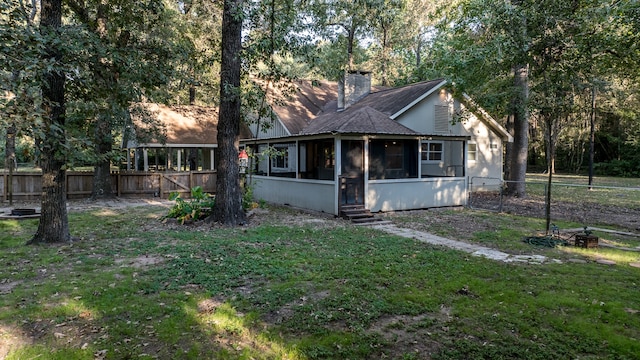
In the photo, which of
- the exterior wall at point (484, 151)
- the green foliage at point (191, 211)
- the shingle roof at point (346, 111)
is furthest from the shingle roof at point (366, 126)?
the exterior wall at point (484, 151)

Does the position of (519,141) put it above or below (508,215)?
above

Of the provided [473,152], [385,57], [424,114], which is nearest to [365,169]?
[424,114]

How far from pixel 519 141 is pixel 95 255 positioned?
52.0 ft

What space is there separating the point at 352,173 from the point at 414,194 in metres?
2.52

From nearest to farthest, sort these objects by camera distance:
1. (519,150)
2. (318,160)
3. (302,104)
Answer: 1. (318,160)
2. (519,150)
3. (302,104)

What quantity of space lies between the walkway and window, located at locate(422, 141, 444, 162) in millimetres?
8121

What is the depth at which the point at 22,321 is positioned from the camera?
4121 millimetres

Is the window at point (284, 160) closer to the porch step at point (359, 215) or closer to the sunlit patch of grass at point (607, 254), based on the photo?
the porch step at point (359, 215)

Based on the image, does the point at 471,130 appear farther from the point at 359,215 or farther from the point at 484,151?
the point at 359,215

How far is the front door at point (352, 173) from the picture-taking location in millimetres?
12062

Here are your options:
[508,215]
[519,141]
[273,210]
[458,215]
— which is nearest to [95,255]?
[273,210]

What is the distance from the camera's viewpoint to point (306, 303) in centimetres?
469

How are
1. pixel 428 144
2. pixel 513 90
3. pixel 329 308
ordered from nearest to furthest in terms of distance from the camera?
pixel 329 308 < pixel 513 90 < pixel 428 144

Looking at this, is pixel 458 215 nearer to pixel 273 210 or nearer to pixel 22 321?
pixel 273 210
